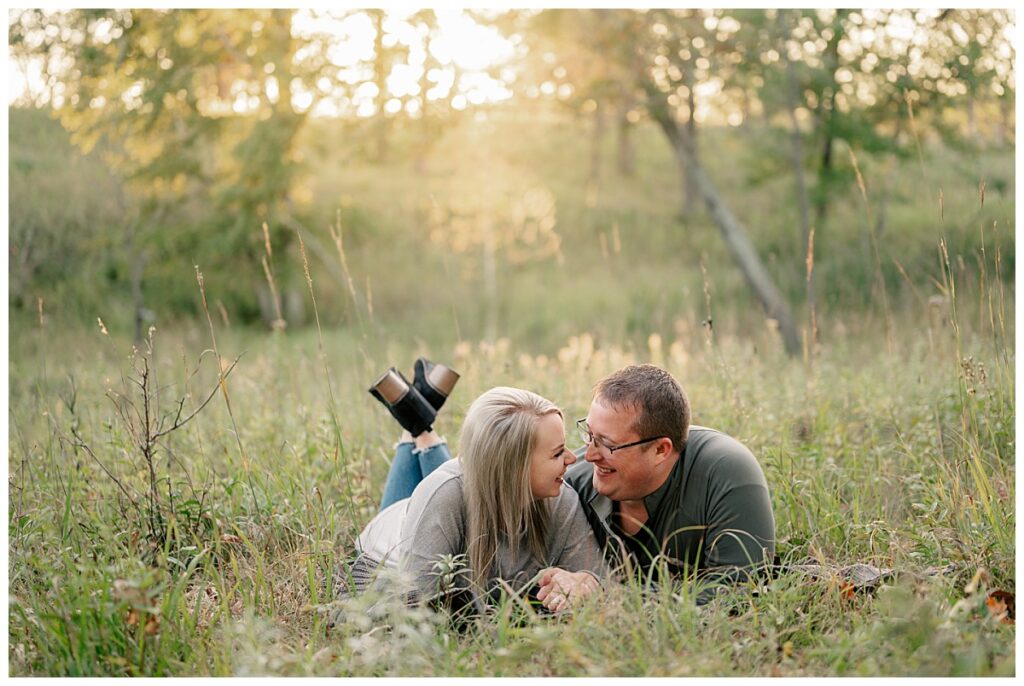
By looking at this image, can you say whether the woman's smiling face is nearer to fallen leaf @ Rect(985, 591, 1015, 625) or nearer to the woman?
the woman

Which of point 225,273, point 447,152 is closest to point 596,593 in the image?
point 225,273

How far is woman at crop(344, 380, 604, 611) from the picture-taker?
3244 millimetres

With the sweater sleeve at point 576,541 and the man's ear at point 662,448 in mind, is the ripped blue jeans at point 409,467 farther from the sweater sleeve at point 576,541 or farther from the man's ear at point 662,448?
the man's ear at point 662,448

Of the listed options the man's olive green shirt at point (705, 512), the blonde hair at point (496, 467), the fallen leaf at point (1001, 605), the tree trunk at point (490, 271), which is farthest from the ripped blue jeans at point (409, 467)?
the tree trunk at point (490, 271)

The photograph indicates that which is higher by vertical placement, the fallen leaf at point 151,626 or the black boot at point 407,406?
the black boot at point 407,406

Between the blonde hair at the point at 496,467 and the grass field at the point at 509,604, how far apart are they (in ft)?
1.03

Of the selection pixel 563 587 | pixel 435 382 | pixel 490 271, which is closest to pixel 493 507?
pixel 563 587

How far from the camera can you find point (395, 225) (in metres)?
17.6

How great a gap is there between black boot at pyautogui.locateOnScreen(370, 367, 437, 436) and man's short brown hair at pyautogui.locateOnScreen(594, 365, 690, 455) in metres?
1.08

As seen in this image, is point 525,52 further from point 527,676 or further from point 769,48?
point 527,676

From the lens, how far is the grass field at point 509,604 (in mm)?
2736

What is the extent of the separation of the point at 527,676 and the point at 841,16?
33.1ft

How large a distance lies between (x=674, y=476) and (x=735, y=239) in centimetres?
884

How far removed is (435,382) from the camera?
4.44 metres
